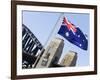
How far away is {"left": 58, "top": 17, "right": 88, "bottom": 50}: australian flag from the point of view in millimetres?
1683

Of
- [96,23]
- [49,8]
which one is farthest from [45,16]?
[96,23]

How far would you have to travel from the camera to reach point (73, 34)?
5.63 ft

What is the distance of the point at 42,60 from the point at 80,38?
0.35 metres

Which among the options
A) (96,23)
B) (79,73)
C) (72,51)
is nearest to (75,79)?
(79,73)

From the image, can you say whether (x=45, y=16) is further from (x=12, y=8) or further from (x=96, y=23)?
(x=96, y=23)

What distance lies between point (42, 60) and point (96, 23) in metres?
0.53

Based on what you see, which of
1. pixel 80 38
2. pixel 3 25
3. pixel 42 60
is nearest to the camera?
pixel 3 25

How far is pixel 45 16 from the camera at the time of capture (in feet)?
5.35

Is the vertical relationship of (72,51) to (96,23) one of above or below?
below

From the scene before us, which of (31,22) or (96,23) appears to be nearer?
(31,22)

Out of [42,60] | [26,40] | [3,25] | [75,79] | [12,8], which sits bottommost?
[75,79]

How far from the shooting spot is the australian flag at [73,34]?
1.68 m

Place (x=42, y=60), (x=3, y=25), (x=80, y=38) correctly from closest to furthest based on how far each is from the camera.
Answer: (x=3, y=25) → (x=42, y=60) → (x=80, y=38)

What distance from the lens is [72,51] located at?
1.70m
